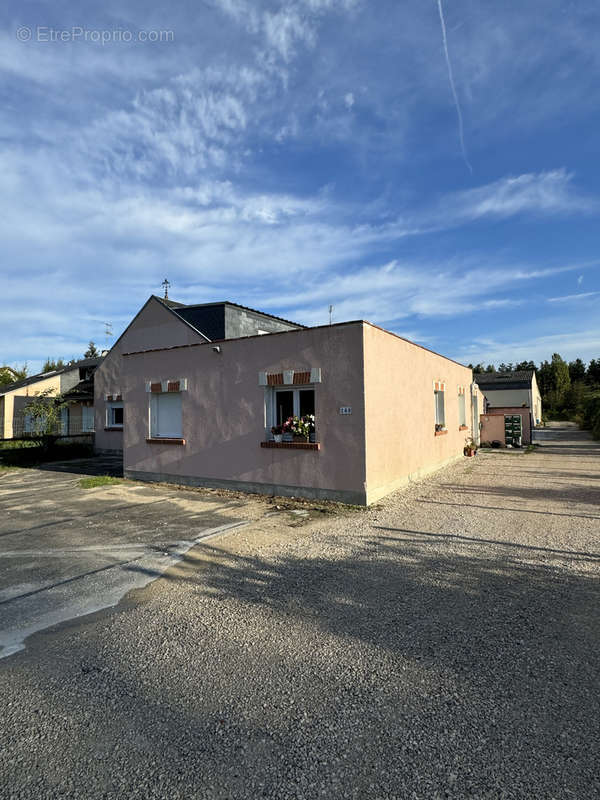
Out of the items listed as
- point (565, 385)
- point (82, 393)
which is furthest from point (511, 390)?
point (82, 393)

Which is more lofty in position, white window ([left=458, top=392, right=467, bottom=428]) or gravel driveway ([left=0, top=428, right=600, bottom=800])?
white window ([left=458, top=392, right=467, bottom=428])

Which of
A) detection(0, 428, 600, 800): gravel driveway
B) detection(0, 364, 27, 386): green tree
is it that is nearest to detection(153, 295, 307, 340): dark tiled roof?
detection(0, 428, 600, 800): gravel driveway

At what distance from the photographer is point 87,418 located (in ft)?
68.2

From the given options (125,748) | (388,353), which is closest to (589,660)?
(125,748)

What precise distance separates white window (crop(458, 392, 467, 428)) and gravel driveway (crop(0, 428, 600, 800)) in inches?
455

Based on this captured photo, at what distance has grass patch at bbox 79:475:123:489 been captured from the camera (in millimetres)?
10555

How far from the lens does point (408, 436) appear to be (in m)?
10.3

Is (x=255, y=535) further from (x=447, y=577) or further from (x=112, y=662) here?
(x=112, y=662)

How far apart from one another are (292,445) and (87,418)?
15473 mm

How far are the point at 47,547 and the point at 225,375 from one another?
485 centimetres

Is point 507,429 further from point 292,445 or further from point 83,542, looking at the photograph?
point 83,542

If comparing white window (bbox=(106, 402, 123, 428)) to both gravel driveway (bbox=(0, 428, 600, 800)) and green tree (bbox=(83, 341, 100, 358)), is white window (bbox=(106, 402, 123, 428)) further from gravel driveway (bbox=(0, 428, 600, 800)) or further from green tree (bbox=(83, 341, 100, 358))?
green tree (bbox=(83, 341, 100, 358))

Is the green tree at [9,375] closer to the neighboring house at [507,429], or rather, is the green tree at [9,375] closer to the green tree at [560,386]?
the neighboring house at [507,429]

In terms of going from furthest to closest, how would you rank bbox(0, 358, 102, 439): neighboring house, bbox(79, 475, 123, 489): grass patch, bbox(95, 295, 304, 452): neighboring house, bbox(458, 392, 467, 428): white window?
bbox(0, 358, 102, 439): neighboring house
bbox(458, 392, 467, 428): white window
bbox(95, 295, 304, 452): neighboring house
bbox(79, 475, 123, 489): grass patch
